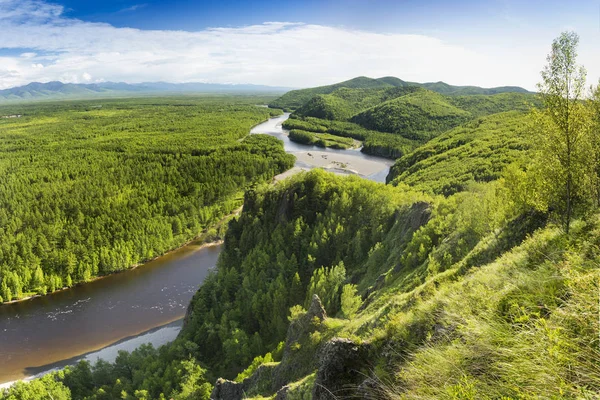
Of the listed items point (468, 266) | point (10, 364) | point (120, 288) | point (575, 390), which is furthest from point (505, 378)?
point (120, 288)

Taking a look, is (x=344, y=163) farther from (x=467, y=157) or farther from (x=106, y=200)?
(x=106, y=200)

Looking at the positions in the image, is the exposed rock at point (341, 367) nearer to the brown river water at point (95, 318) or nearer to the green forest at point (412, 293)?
the green forest at point (412, 293)

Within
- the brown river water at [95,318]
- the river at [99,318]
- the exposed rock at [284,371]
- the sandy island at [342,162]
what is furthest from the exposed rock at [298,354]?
the sandy island at [342,162]

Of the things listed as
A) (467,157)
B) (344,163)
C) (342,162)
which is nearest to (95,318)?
(467,157)

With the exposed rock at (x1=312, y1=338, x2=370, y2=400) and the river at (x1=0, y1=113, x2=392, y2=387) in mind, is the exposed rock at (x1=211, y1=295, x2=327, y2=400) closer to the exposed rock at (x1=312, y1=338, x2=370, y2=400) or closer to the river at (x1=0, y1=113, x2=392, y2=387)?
the exposed rock at (x1=312, y1=338, x2=370, y2=400)

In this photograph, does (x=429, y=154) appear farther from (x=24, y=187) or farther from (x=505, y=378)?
(x=24, y=187)

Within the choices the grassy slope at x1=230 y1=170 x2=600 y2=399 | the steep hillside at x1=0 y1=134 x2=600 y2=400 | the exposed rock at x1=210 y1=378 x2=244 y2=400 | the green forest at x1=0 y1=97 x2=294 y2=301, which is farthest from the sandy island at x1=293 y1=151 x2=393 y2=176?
the grassy slope at x1=230 y1=170 x2=600 y2=399
